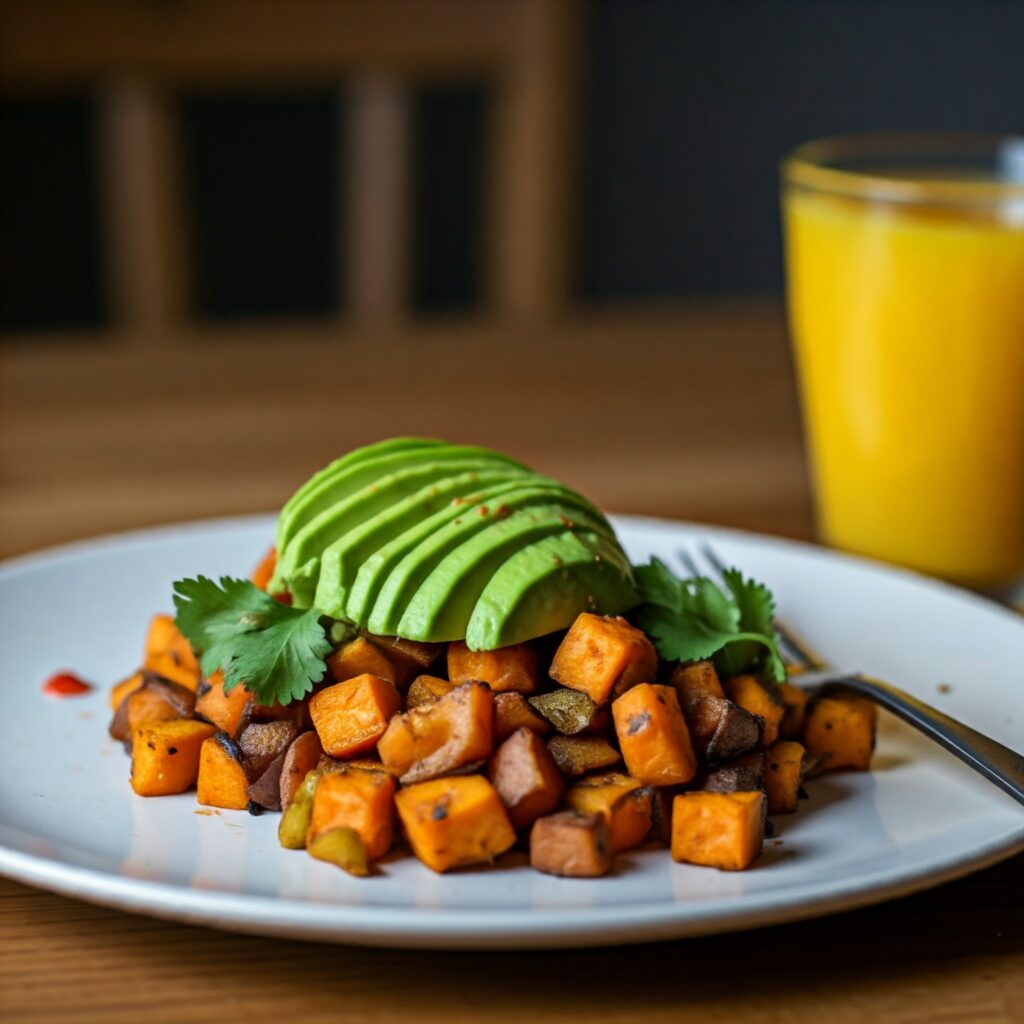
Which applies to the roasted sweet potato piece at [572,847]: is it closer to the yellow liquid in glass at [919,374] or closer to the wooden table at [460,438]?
the wooden table at [460,438]

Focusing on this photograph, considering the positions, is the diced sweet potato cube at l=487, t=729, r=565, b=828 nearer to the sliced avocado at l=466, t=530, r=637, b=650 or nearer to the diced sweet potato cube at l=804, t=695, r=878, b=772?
the sliced avocado at l=466, t=530, r=637, b=650

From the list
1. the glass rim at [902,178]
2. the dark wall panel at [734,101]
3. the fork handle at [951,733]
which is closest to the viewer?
the fork handle at [951,733]

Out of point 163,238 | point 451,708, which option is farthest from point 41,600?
point 163,238

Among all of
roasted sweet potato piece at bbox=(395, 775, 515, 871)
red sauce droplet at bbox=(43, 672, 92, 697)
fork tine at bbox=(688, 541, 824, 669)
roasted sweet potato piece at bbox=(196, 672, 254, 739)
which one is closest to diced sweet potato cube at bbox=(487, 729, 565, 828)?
roasted sweet potato piece at bbox=(395, 775, 515, 871)

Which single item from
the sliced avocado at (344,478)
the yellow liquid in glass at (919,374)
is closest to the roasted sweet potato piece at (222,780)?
the sliced avocado at (344,478)

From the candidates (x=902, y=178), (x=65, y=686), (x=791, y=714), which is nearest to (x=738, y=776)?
(x=791, y=714)
